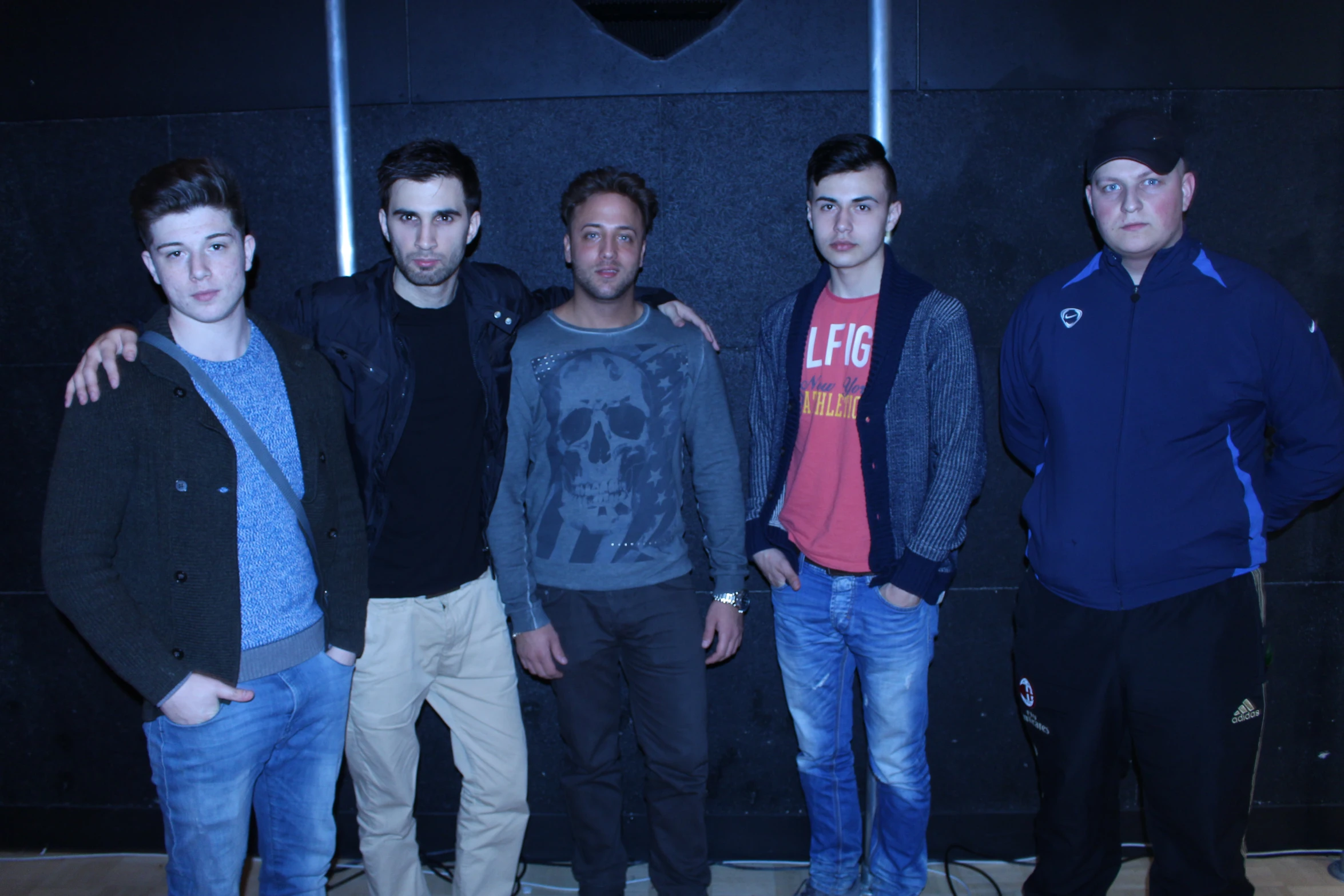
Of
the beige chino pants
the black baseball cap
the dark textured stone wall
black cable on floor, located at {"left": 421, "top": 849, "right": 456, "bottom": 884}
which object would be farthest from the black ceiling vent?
black cable on floor, located at {"left": 421, "top": 849, "right": 456, "bottom": 884}

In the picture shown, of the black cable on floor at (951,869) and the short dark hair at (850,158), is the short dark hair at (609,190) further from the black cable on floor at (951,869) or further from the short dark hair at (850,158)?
the black cable on floor at (951,869)

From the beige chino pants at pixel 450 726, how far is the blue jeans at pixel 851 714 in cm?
82

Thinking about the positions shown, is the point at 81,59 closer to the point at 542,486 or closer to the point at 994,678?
the point at 542,486

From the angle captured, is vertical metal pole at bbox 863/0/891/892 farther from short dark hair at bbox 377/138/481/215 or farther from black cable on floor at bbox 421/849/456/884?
black cable on floor at bbox 421/849/456/884

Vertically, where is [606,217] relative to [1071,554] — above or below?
above

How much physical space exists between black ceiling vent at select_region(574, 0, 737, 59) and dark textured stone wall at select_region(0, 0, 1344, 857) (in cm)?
7

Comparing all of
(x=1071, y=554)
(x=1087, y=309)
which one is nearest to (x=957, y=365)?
(x=1087, y=309)

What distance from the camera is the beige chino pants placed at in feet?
7.54

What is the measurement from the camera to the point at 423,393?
2.25 meters

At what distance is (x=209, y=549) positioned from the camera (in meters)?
1.75

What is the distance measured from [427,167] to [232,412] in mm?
803

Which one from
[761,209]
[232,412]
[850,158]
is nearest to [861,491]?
[850,158]

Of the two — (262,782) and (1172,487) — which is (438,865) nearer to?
(262,782)

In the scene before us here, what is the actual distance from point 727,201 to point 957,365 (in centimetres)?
96
